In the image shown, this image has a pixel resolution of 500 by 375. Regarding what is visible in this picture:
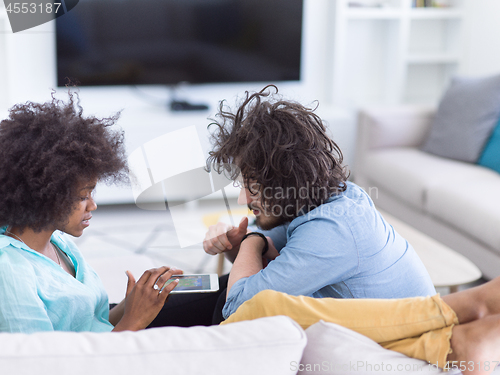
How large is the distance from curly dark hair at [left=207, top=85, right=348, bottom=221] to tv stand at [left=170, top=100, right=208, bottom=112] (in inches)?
85.6

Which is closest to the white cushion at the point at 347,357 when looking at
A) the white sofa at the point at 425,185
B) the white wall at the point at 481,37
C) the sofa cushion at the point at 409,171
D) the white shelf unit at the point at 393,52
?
the white sofa at the point at 425,185

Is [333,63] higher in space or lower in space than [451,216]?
higher

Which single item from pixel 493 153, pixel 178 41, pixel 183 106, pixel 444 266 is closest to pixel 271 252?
pixel 444 266

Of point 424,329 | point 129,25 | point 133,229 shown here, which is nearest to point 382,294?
point 424,329

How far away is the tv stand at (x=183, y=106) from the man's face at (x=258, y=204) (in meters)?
2.18

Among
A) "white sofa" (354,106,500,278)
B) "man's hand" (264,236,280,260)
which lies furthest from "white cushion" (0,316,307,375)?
"white sofa" (354,106,500,278)

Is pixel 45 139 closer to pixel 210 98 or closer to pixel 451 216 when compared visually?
pixel 451 216

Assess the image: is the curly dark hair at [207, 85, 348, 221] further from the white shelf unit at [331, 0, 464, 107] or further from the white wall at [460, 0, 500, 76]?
the white wall at [460, 0, 500, 76]

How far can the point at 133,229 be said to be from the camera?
2.80 metres

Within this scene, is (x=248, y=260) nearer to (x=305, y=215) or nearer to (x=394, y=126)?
(x=305, y=215)

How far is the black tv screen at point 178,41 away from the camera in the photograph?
9.81 feet

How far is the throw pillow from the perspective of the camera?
8.09ft

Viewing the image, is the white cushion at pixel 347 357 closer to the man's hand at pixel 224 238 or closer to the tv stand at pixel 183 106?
the man's hand at pixel 224 238

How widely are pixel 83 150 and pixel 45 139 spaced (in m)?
0.07
